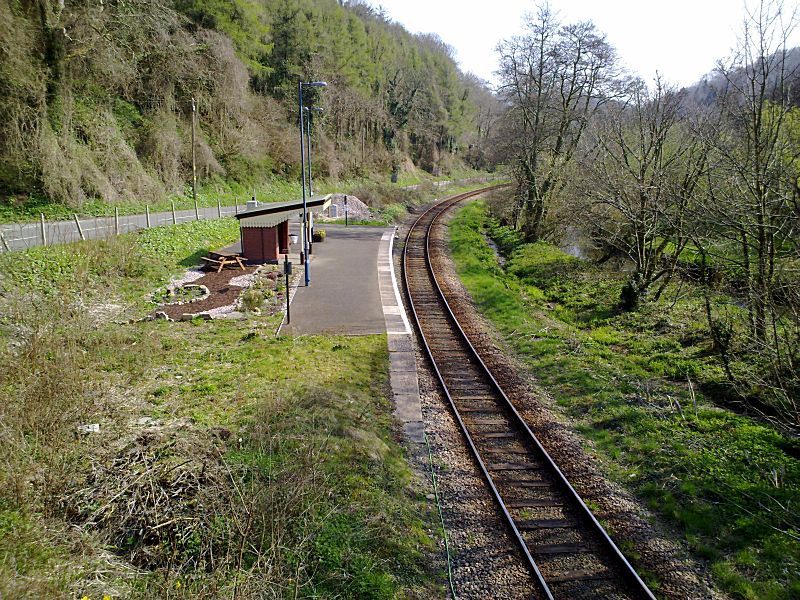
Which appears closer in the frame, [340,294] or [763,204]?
[763,204]

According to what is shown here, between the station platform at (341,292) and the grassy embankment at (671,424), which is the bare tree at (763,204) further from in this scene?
the station platform at (341,292)

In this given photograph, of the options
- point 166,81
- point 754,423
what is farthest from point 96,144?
point 754,423

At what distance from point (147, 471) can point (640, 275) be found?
17914mm

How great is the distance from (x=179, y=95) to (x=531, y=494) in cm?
3762

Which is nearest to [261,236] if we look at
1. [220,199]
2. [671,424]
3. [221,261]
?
[221,261]

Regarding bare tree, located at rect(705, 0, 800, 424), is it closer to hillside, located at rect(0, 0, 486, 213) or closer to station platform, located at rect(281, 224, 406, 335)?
station platform, located at rect(281, 224, 406, 335)

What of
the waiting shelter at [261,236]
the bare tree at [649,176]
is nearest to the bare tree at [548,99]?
the bare tree at [649,176]

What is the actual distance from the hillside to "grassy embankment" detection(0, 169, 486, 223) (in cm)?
44

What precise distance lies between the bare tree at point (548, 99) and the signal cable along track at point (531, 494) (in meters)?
17.3

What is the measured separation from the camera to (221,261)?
69.6ft

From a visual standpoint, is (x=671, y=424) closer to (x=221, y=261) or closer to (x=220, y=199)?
(x=221, y=261)

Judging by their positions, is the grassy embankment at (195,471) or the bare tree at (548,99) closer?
the grassy embankment at (195,471)

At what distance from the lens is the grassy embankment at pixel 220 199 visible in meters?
22.8

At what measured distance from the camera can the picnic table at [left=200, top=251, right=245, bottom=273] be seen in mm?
21125
